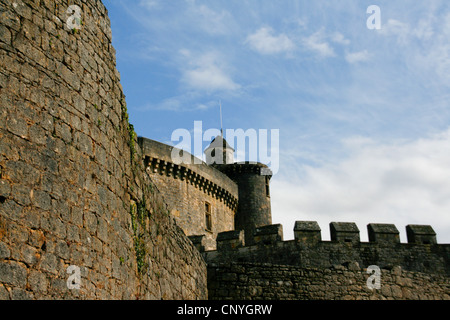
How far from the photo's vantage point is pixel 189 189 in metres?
21.6

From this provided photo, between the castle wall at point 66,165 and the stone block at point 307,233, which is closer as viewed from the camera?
the castle wall at point 66,165

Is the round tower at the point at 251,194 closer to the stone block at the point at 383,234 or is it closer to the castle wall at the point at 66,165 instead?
the stone block at the point at 383,234

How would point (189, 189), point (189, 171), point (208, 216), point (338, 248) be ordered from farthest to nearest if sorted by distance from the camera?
point (208, 216) < point (189, 189) < point (189, 171) < point (338, 248)

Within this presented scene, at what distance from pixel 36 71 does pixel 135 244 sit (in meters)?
2.35

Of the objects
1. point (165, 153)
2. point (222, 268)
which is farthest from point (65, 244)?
point (165, 153)

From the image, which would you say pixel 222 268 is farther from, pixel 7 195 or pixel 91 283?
pixel 7 195

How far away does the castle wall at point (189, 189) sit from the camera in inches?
805

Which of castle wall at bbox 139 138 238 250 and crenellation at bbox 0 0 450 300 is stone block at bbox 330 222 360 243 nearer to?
castle wall at bbox 139 138 238 250

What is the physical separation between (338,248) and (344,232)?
50cm

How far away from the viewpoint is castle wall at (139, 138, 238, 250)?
20438mm

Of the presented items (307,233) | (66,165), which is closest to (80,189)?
(66,165)

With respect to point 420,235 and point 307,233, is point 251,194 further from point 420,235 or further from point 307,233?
point 420,235

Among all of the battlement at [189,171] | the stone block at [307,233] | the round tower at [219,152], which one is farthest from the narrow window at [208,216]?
the stone block at [307,233]

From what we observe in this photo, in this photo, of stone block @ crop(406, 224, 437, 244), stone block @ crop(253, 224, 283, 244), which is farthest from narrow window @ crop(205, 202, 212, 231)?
stone block @ crop(406, 224, 437, 244)
